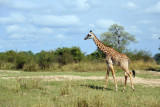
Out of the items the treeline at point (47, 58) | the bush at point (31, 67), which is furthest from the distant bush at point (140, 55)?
the bush at point (31, 67)

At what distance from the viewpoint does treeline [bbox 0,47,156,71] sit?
86.3 feet

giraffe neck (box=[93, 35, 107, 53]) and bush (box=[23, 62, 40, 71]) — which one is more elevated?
giraffe neck (box=[93, 35, 107, 53])

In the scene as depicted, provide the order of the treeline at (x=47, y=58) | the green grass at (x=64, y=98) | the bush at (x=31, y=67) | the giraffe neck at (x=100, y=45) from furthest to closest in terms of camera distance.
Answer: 1. the treeline at (x=47, y=58)
2. the bush at (x=31, y=67)
3. the giraffe neck at (x=100, y=45)
4. the green grass at (x=64, y=98)

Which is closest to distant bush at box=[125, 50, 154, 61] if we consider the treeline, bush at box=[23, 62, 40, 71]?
the treeline

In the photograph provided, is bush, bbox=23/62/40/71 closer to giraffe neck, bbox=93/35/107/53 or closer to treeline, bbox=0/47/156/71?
treeline, bbox=0/47/156/71

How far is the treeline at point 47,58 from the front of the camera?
26319 mm

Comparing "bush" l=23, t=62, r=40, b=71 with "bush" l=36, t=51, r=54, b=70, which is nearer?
"bush" l=23, t=62, r=40, b=71

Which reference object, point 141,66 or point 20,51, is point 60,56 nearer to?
point 20,51

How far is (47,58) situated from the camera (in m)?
26.8

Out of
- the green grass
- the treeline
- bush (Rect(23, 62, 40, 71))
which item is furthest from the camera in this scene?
the treeline

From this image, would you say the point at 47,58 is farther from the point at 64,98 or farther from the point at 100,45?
the point at 64,98

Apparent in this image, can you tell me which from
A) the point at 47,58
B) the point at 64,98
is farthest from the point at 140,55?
the point at 64,98

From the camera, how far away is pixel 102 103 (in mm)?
7730

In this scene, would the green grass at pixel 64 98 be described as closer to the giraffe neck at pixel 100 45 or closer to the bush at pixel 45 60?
the giraffe neck at pixel 100 45
